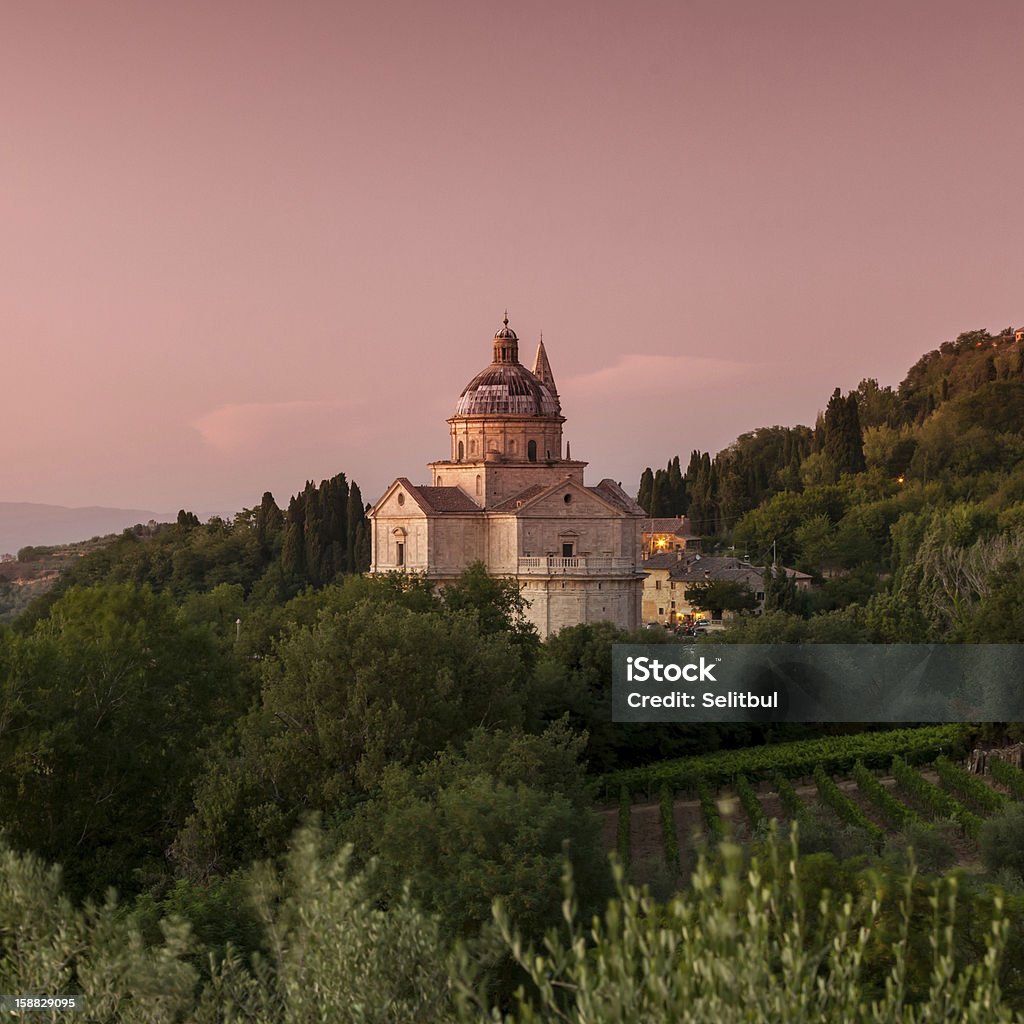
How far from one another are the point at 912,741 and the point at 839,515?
45612 mm

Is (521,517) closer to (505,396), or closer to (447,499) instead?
(447,499)

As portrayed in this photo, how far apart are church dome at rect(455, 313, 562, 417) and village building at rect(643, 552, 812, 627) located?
19041 millimetres

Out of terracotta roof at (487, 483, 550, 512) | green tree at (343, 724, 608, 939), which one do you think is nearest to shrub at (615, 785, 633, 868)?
green tree at (343, 724, 608, 939)

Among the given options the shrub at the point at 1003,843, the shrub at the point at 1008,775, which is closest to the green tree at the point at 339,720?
the shrub at the point at 1003,843

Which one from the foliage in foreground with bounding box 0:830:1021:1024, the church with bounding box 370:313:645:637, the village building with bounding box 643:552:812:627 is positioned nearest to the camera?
the foliage in foreground with bounding box 0:830:1021:1024

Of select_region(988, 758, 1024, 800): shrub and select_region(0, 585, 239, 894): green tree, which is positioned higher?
select_region(0, 585, 239, 894): green tree

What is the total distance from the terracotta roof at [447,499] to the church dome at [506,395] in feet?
10.4

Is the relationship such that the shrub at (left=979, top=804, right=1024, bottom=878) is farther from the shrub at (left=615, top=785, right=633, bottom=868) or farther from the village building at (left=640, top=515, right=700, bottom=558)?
the village building at (left=640, top=515, right=700, bottom=558)

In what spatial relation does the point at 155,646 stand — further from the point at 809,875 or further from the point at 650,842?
the point at 809,875

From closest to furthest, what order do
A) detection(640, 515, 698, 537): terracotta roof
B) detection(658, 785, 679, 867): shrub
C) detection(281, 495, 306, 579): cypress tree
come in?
detection(658, 785, 679, 867): shrub, detection(281, 495, 306, 579): cypress tree, detection(640, 515, 698, 537): terracotta roof

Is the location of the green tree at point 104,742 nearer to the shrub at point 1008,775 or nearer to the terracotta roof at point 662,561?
the shrub at point 1008,775

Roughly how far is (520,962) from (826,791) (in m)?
24.7

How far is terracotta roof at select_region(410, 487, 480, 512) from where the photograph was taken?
172ft

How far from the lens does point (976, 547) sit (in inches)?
2282
